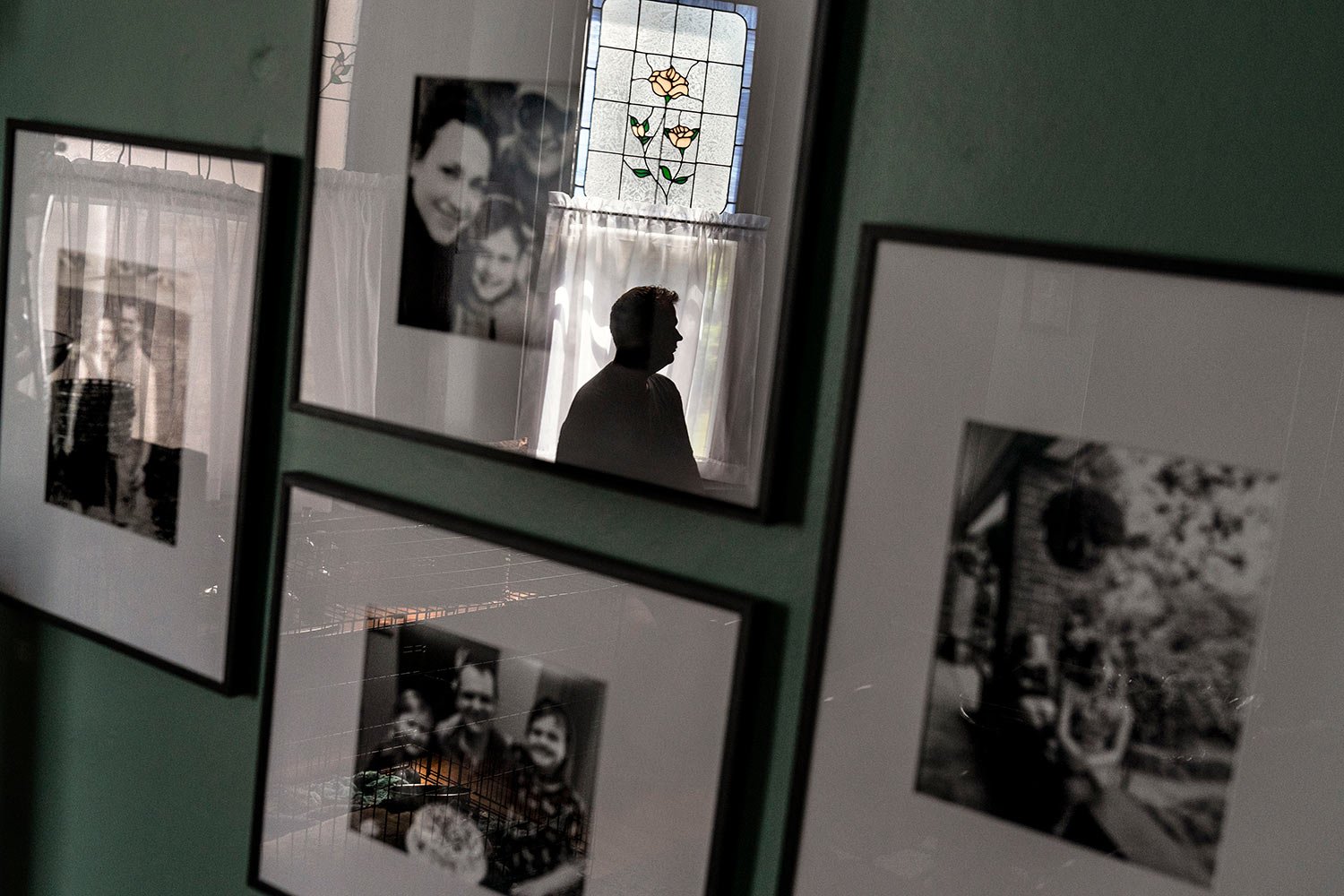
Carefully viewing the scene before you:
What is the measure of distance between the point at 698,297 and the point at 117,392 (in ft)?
2.66

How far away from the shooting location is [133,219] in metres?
1.39

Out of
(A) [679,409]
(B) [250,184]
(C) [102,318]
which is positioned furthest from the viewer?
(C) [102,318]

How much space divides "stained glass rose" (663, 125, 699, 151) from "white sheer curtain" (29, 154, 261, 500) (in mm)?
544

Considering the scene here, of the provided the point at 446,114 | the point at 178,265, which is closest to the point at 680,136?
the point at 446,114

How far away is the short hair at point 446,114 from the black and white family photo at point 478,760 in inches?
18.2

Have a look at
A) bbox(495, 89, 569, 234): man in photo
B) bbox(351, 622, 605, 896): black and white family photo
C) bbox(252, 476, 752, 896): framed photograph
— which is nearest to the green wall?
bbox(252, 476, 752, 896): framed photograph

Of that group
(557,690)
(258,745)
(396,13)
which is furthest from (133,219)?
(557,690)

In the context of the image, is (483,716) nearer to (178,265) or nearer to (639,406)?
(639,406)

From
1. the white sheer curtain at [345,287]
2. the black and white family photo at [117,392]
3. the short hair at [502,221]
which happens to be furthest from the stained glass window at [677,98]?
the black and white family photo at [117,392]

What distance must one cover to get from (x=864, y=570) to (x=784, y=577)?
0.08m

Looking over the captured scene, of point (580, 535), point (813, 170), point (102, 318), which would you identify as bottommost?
point (580, 535)

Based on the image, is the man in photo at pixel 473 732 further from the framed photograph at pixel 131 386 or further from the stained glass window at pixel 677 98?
the stained glass window at pixel 677 98

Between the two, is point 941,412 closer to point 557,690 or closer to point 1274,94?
point 1274,94

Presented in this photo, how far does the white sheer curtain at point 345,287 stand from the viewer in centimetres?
121
